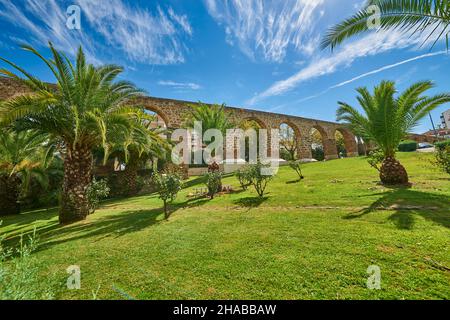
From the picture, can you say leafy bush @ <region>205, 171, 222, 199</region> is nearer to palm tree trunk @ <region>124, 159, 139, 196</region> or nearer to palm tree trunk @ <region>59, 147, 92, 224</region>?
palm tree trunk @ <region>59, 147, 92, 224</region>

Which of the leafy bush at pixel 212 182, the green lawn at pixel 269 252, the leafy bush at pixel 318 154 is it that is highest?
the leafy bush at pixel 318 154

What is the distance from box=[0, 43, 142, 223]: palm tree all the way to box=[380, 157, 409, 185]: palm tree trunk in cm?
929

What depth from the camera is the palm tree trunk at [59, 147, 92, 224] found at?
20.6 ft

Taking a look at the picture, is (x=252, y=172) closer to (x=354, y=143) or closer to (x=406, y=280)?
(x=406, y=280)

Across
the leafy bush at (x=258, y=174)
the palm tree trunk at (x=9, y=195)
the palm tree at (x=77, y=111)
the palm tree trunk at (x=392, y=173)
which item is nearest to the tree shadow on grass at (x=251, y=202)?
the leafy bush at (x=258, y=174)

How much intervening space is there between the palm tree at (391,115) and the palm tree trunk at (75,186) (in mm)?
10346

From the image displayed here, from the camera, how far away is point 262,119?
21.5m

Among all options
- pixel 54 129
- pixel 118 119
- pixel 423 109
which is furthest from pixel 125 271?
pixel 423 109

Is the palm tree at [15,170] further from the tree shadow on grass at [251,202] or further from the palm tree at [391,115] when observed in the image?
the palm tree at [391,115]

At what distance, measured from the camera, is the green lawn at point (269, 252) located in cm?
241

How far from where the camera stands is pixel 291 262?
9.62ft
